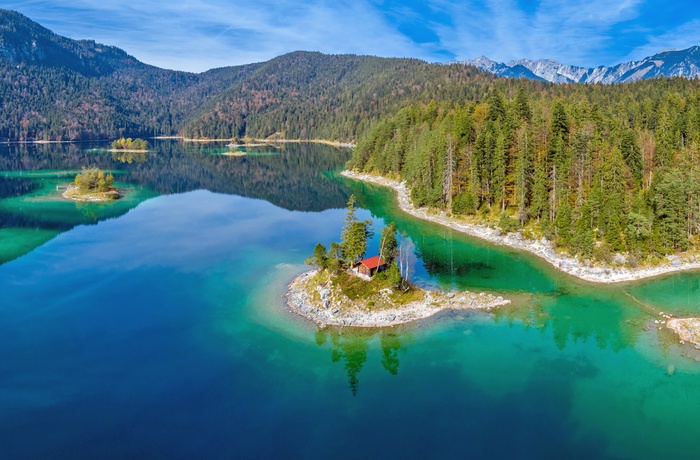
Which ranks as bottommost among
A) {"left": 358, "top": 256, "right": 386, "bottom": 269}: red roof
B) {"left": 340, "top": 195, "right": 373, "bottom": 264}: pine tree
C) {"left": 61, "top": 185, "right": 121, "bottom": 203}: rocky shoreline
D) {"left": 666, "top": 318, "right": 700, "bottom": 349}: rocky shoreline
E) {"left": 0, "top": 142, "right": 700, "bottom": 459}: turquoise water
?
{"left": 61, "top": 185, "right": 121, "bottom": 203}: rocky shoreline

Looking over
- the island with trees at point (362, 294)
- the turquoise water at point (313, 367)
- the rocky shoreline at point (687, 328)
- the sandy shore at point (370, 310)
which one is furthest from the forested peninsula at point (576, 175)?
the island with trees at point (362, 294)

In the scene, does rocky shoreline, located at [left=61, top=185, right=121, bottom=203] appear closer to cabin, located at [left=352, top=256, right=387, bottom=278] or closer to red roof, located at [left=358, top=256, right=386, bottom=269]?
cabin, located at [left=352, top=256, right=387, bottom=278]

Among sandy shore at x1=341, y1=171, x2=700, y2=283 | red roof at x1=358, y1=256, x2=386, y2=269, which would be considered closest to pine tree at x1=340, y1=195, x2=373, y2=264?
red roof at x1=358, y1=256, x2=386, y2=269

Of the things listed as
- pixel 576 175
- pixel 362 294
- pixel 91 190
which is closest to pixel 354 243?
pixel 362 294

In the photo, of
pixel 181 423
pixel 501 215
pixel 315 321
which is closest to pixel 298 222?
pixel 501 215

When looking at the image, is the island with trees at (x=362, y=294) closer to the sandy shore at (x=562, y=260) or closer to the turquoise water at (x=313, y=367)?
the turquoise water at (x=313, y=367)

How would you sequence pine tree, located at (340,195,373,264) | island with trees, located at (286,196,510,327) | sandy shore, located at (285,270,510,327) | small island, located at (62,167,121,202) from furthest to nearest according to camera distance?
small island, located at (62,167,121,202)
pine tree, located at (340,195,373,264)
island with trees, located at (286,196,510,327)
sandy shore, located at (285,270,510,327)

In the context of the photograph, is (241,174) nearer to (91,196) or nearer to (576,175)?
(91,196)

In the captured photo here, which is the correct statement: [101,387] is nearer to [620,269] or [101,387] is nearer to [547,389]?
[547,389]
